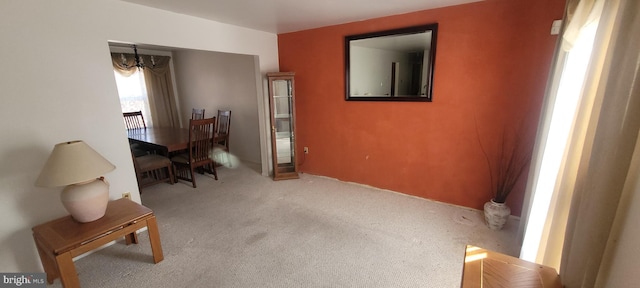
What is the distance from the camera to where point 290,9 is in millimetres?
2488

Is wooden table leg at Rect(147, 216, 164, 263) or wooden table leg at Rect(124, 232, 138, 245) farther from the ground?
wooden table leg at Rect(147, 216, 164, 263)

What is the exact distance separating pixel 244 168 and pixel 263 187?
0.98 meters

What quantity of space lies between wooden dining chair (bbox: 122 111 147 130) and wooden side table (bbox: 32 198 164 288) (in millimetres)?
3092

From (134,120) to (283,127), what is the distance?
301 centimetres

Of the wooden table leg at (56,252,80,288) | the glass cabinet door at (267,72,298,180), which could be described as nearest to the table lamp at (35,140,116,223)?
the wooden table leg at (56,252,80,288)

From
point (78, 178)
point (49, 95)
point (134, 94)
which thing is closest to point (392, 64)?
point (78, 178)

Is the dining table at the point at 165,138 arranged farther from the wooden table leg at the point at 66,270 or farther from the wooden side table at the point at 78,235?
the wooden table leg at the point at 66,270

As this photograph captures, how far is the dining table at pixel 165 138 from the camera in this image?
338cm

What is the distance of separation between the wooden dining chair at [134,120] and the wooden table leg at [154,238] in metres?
3.42

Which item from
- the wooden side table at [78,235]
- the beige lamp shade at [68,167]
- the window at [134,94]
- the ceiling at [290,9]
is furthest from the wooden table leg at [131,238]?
the window at [134,94]

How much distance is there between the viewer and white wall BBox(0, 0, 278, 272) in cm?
169

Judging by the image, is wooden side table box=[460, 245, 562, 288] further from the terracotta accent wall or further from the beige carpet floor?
the terracotta accent wall

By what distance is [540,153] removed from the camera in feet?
5.80

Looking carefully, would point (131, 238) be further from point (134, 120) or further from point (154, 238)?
point (134, 120)
